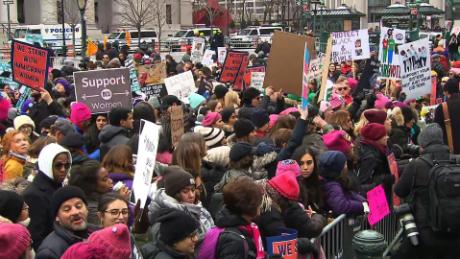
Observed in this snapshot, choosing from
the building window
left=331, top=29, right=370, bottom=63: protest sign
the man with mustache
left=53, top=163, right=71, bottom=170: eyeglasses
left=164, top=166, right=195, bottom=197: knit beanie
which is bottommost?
the man with mustache

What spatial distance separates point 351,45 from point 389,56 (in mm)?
1260

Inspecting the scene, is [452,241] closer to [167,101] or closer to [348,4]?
[167,101]

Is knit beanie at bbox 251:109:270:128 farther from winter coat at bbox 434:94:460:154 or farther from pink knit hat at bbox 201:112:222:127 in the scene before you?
winter coat at bbox 434:94:460:154

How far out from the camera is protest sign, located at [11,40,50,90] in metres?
11.6

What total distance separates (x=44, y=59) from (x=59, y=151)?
5.88m

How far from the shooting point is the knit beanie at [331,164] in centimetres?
676

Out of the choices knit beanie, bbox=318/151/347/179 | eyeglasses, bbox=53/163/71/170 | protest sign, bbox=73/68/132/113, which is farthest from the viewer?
protest sign, bbox=73/68/132/113

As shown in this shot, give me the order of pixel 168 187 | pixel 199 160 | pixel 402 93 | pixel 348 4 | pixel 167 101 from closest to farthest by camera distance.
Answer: pixel 168 187, pixel 199 160, pixel 167 101, pixel 402 93, pixel 348 4

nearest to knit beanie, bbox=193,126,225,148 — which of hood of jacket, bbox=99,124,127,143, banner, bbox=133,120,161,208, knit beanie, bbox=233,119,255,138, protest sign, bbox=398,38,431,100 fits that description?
knit beanie, bbox=233,119,255,138

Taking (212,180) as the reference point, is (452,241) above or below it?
below

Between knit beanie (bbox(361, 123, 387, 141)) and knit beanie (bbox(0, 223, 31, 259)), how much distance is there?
4336 mm

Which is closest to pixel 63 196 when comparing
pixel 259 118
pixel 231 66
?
pixel 259 118

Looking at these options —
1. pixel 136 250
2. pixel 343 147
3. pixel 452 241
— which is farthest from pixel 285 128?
pixel 136 250

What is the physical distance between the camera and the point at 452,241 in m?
6.97
